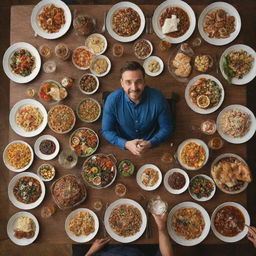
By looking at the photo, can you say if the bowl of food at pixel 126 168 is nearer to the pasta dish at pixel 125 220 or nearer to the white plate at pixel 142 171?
the white plate at pixel 142 171

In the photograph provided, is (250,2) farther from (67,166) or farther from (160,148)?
(67,166)

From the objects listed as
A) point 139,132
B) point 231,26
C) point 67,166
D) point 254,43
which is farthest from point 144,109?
point 254,43

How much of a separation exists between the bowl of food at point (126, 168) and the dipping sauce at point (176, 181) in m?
0.48

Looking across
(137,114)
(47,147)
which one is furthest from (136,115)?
(47,147)

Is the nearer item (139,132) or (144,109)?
(144,109)

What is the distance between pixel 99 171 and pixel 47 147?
72 centimetres

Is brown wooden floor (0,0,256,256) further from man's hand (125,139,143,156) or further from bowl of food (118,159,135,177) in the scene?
man's hand (125,139,143,156)

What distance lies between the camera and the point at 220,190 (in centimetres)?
346

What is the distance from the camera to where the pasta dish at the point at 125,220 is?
3410 mm

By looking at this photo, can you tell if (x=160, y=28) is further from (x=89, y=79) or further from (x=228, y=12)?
(x=89, y=79)

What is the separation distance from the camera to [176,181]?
3.45 metres

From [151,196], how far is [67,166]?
3.59 feet

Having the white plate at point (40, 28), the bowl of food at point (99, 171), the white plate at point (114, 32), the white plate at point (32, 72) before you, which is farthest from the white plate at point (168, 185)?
the white plate at point (40, 28)

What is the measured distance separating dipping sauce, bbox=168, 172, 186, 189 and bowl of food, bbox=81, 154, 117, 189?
68 centimetres
